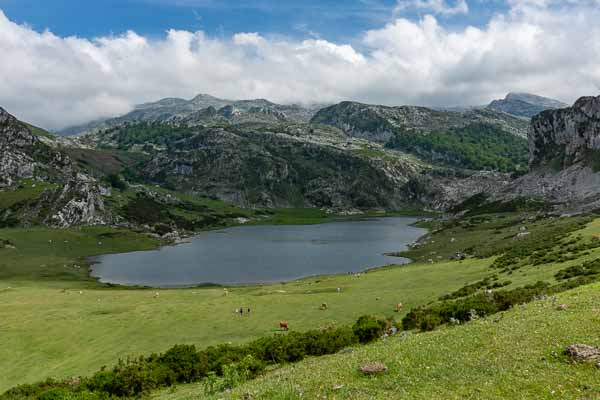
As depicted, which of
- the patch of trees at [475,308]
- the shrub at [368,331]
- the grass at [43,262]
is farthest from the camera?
the grass at [43,262]

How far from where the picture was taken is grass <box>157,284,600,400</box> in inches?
721

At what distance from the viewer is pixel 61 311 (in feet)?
223

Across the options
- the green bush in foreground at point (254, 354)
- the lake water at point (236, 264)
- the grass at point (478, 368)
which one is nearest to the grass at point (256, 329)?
the grass at point (478, 368)

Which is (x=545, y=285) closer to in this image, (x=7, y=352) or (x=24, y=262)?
(x=7, y=352)

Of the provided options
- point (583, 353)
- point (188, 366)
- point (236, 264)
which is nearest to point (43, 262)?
point (236, 264)

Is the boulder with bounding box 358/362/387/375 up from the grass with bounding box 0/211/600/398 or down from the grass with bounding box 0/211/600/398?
up

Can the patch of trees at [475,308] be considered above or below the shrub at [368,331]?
above

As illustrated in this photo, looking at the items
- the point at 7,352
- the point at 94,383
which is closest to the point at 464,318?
the point at 94,383

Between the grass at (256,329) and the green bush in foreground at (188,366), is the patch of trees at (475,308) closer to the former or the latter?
the green bush in foreground at (188,366)

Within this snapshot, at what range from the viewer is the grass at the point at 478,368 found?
18.3 m

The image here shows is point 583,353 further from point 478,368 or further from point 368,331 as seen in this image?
point 368,331

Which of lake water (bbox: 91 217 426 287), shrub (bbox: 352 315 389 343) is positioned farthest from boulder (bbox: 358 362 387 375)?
lake water (bbox: 91 217 426 287)

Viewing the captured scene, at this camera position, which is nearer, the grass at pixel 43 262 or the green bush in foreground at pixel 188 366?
the green bush in foreground at pixel 188 366

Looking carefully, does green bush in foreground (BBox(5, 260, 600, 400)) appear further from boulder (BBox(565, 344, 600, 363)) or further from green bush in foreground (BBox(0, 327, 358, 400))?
boulder (BBox(565, 344, 600, 363))
